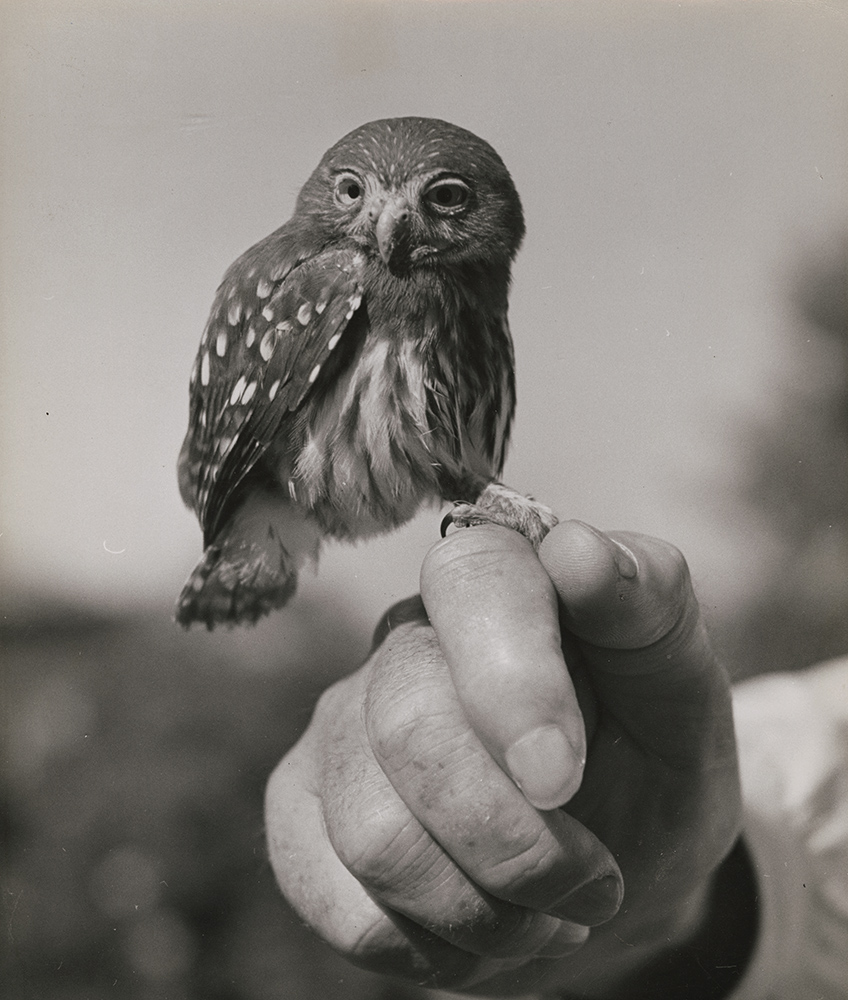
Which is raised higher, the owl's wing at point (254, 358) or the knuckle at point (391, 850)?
the owl's wing at point (254, 358)

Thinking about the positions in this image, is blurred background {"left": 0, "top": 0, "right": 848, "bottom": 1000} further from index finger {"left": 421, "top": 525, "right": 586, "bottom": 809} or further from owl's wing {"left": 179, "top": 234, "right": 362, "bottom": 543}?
index finger {"left": 421, "top": 525, "right": 586, "bottom": 809}

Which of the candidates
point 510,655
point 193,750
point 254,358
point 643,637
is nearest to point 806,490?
point 643,637

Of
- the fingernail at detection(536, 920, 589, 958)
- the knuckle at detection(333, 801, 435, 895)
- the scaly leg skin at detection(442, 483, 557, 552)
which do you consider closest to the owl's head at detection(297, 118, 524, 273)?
the scaly leg skin at detection(442, 483, 557, 552)

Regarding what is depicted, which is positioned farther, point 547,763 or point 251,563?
point 251,563

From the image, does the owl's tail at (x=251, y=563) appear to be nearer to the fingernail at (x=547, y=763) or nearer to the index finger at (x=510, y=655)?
the index finger at (x=510, y=655)

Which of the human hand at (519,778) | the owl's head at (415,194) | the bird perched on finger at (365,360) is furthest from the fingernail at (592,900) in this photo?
the owl's head at (415,194)

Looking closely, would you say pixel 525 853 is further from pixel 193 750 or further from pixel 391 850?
pixel 193 750

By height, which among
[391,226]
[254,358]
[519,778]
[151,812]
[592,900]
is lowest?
[151,812]
